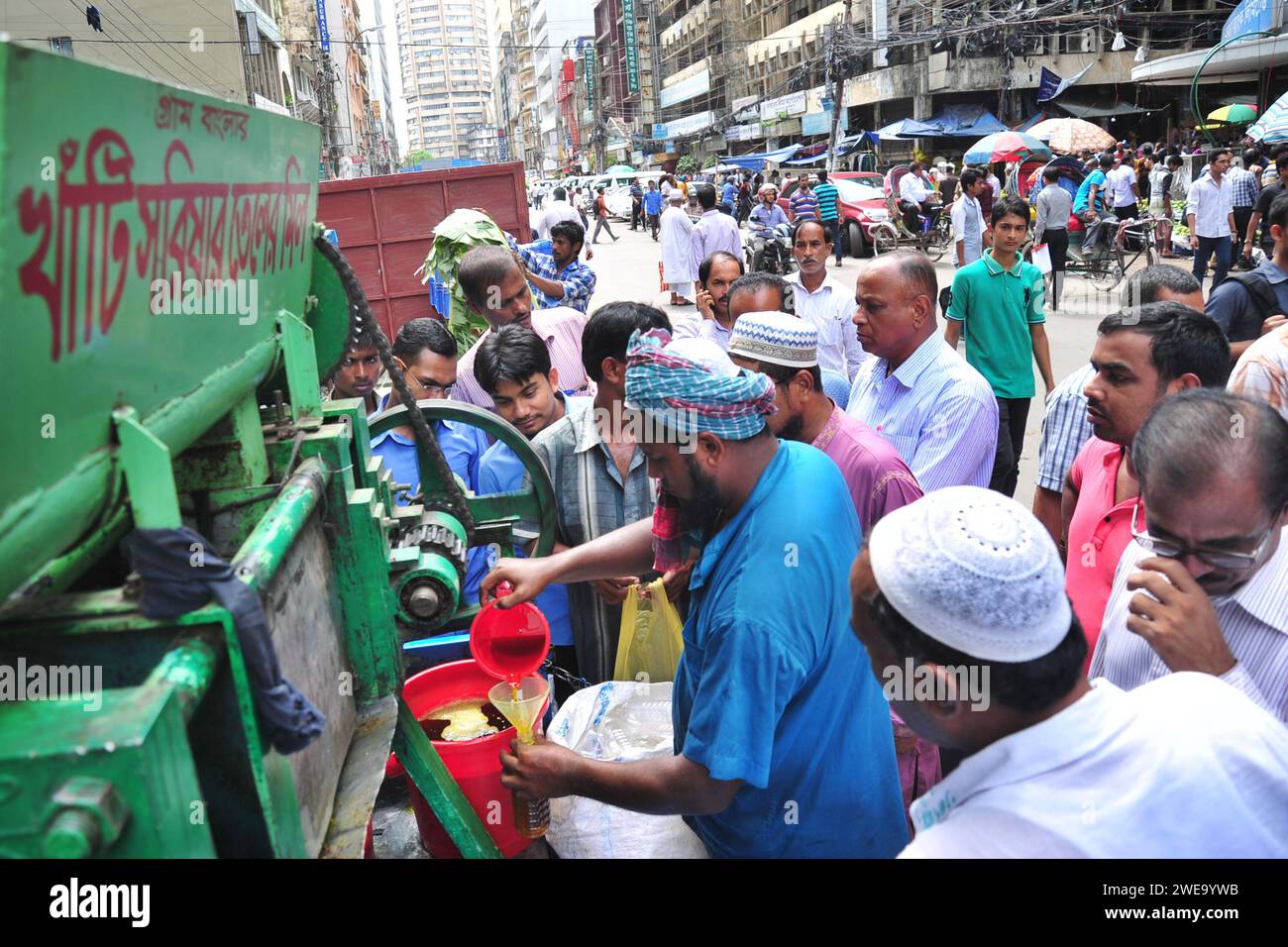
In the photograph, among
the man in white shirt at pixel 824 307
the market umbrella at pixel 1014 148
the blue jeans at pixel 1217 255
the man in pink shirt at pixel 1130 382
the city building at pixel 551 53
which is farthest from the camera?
the city building at pixel 551 53

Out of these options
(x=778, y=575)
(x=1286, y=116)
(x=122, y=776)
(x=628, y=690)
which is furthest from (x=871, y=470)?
(x=1286, y=116)

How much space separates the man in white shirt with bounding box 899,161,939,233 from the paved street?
1306 millimetres

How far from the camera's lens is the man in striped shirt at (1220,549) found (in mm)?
1735

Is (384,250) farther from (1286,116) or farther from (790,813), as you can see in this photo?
(1286,116)

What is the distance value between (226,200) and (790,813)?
1.52m

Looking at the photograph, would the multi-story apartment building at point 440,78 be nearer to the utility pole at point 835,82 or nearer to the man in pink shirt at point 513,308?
the utility pole at point 835,82

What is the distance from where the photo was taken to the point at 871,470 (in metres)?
2.88

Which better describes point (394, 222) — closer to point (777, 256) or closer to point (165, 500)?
point (777, 256)

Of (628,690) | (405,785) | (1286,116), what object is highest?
(1286,116)

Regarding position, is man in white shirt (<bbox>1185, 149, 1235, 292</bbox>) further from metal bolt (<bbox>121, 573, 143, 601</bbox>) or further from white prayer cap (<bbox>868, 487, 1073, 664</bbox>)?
metal bolt (<bbox>121, 573, 143, 601</bbox>)

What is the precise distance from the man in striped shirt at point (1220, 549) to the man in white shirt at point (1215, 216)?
11350mm

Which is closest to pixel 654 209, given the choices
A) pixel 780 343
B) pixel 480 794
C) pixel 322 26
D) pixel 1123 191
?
pixel 1123 191

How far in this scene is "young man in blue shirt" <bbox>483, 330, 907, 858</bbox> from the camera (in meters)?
1.69

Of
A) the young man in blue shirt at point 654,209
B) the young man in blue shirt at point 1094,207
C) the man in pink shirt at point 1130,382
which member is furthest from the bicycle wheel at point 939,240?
the man in pink shirt at point 1130,382
